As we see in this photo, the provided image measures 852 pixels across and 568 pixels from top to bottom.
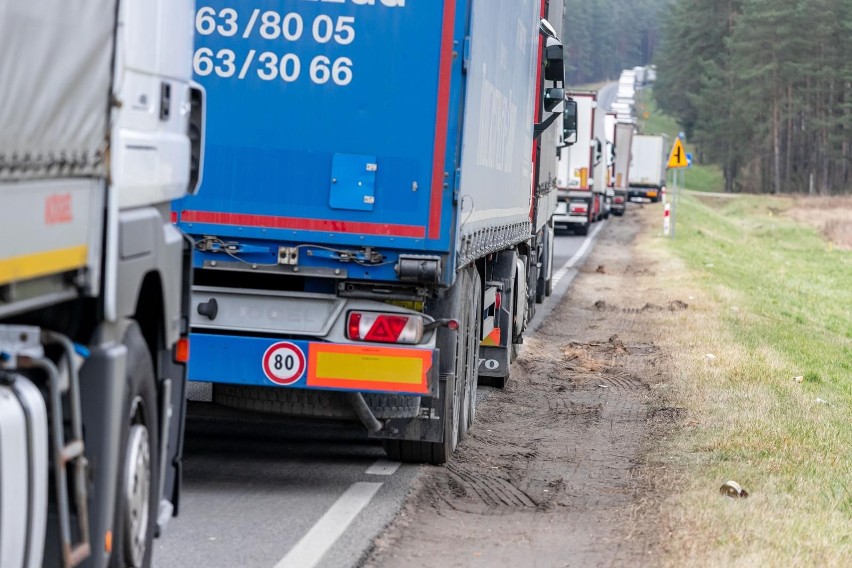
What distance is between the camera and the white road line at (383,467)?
8.66 m

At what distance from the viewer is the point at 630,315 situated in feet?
67.1

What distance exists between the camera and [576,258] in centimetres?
3397

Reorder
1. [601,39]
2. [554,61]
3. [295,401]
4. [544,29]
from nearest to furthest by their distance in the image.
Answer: [295,401], [554,61], [544,29], [601,39]

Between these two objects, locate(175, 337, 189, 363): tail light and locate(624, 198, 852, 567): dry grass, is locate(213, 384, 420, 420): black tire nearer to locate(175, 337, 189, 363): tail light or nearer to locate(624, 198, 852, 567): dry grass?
locate(624, 198, 852, 567): dry grass

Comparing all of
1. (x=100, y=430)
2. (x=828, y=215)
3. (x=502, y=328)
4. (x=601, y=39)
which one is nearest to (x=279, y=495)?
(x=100, y=430)

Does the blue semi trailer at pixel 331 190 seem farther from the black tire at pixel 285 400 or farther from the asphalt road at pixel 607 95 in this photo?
the asphalt road at pixel 607 95

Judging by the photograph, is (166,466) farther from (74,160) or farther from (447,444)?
(447,444)

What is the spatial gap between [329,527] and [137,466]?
2252 mm

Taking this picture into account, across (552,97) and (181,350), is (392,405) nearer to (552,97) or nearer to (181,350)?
(181,350)

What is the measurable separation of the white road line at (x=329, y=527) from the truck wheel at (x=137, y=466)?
1181 mm

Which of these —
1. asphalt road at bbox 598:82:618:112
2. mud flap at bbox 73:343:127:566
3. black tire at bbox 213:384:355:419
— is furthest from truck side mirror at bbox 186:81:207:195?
asphalt road at bbox 598:82:618:112

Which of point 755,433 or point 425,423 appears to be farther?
point 755,433

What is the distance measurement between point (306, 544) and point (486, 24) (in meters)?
3.41

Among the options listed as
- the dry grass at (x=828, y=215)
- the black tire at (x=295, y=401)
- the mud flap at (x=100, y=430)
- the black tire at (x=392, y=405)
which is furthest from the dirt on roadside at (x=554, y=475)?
the dry grass at (x=828, y=215)
